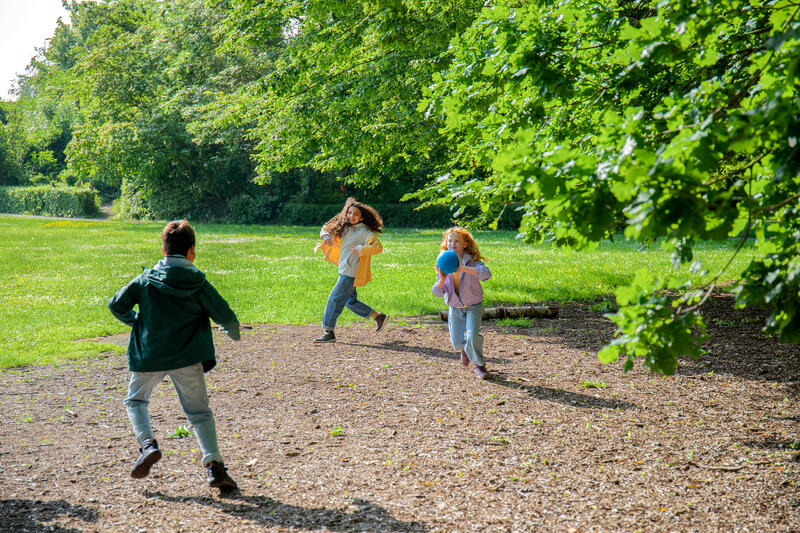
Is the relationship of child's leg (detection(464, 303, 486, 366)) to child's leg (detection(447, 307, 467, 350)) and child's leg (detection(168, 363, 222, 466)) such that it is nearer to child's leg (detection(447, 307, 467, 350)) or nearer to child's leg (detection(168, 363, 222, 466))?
child's leg (detection(447, 307, 467, 350))

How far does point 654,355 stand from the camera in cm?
271

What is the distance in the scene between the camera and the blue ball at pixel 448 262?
6496 millimetres

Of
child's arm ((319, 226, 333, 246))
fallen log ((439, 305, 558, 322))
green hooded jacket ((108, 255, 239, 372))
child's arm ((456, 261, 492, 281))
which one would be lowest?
fallen log ((439, 305, 558, 322))

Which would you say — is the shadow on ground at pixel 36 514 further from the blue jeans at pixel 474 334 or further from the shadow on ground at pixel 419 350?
the shadow on ground at pixel 419 350

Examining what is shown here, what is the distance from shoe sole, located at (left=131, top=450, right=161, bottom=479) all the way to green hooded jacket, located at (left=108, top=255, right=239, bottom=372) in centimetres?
53

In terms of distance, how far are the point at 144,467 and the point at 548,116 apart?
3650 millimetres

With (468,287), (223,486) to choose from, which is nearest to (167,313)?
(223,486)

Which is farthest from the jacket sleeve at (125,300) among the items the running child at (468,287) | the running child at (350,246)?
the running child at (350,246)

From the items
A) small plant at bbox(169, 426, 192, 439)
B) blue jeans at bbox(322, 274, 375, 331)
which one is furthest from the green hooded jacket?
blue jeans at bbox(322, 274, 375, 331)

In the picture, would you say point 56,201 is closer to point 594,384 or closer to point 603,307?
point 603,307

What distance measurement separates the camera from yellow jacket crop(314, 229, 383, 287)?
856 cm

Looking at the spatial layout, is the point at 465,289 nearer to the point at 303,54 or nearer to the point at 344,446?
the point at 344,446

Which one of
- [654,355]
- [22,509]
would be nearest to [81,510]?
[22,509]

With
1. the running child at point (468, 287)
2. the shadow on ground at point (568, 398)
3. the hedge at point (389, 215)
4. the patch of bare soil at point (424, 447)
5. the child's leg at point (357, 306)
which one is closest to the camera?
the patch of bare soil at point (424, 447)
